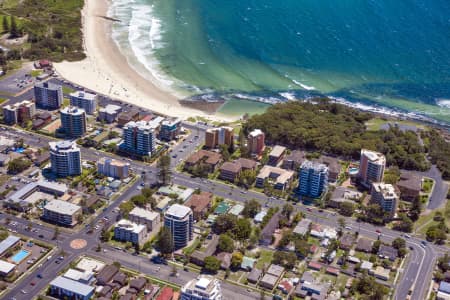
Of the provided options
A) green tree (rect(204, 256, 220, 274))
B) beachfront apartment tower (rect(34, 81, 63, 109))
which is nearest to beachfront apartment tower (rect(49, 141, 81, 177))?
beachfront apartment tower (rect(34, 81, 63, 109))

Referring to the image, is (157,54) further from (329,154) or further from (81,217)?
(81,217)

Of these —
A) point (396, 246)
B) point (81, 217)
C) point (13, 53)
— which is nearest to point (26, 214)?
point (81, 217)

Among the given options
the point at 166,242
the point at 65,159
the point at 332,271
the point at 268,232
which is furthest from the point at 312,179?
the point at 65,159

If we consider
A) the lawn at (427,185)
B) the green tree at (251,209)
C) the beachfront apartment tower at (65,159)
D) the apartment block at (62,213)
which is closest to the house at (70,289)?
the apartment block at (62,213)

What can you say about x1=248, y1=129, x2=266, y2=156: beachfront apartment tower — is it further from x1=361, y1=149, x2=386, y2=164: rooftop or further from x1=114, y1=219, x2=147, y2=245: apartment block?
x1=114, y1=219, x2=147, y2=245: apartment block

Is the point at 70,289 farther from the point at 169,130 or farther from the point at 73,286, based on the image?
the point at 169,130

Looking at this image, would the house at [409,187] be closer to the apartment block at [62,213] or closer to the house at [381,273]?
the house at [381,273]
